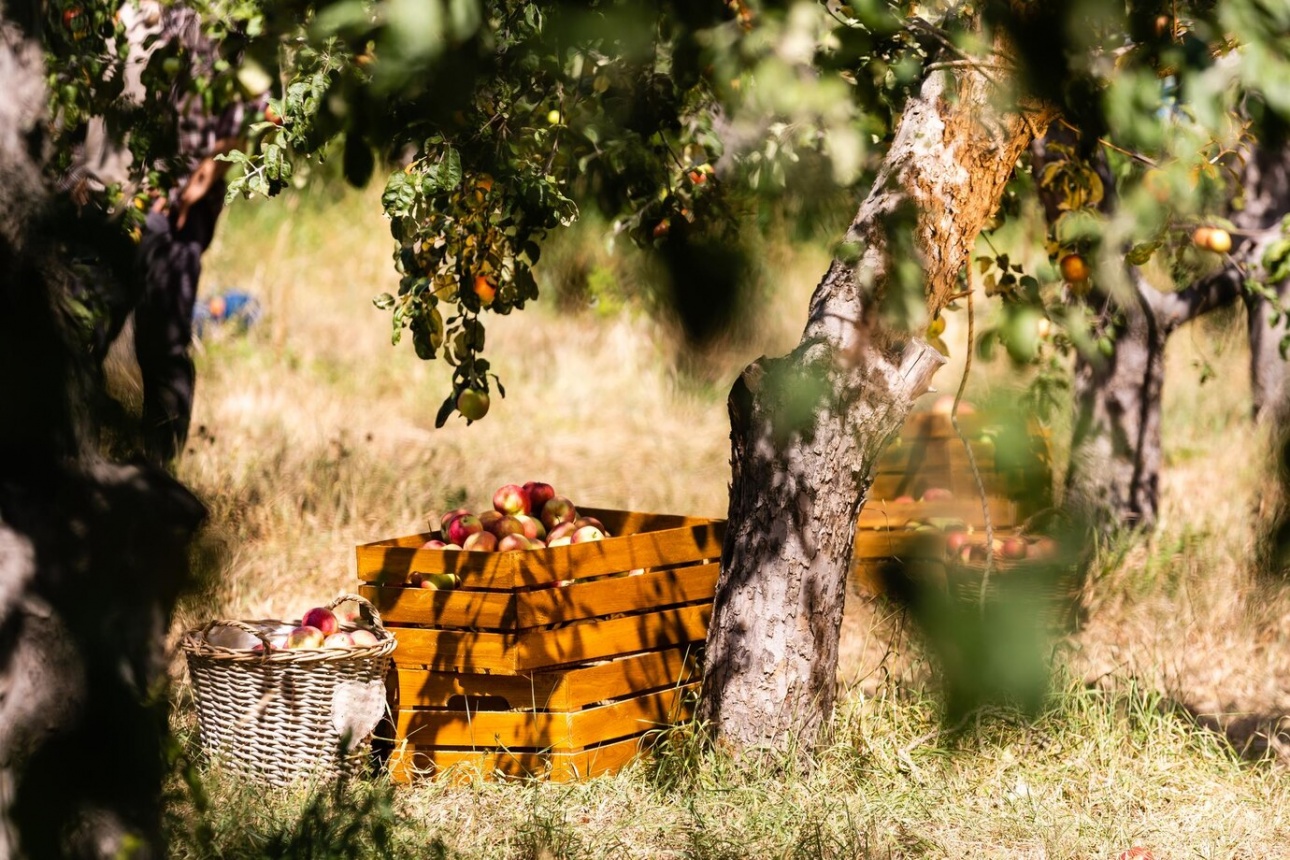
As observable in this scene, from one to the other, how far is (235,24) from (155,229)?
1.12 metres

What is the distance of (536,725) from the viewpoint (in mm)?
3463

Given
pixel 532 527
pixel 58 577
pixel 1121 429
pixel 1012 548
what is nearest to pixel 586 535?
pixel 532 527

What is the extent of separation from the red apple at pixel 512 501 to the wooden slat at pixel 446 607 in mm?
526

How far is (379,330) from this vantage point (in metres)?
9.97

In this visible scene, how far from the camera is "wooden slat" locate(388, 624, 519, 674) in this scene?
3.43m

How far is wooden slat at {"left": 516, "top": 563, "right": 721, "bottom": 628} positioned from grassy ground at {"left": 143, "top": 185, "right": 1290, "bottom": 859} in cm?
35

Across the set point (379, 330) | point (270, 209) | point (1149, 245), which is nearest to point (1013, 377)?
point (1149, 245)

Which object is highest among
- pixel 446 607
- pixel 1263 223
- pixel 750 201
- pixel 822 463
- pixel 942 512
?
pixel 1263 223

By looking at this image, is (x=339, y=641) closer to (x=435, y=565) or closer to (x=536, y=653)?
(x=435, y=565)

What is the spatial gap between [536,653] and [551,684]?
10 cm

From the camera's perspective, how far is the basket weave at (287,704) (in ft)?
11.1

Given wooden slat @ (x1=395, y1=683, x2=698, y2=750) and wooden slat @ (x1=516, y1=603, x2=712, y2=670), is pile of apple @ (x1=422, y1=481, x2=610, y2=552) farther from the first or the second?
wooden slat @ (x1=395, y1=683, x2=698, y2=750)

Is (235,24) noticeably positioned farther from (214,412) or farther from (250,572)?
(214,412)

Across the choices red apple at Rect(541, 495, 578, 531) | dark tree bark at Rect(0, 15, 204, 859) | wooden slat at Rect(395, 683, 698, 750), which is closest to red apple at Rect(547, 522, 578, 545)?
red apple at Rect(541, 495, 578, 531)
